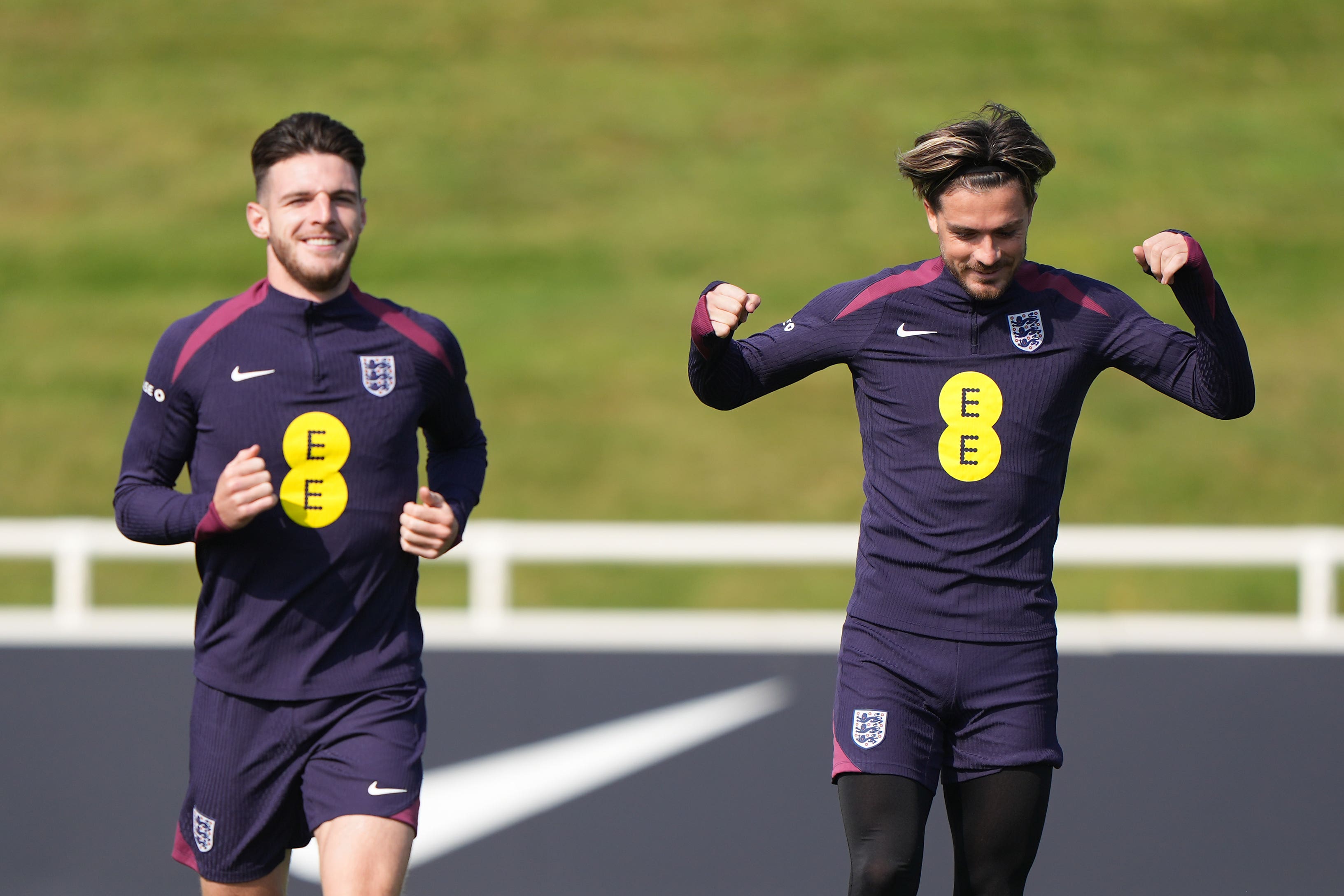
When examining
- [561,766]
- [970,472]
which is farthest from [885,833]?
[561,766]

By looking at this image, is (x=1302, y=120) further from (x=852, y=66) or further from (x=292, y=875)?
(x=292, y=875)

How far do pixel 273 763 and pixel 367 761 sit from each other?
0.23 metres

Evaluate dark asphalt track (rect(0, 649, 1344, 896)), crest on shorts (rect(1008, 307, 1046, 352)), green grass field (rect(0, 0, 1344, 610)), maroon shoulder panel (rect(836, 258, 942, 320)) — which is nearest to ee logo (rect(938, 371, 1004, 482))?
crest on shorts (rect(1008, 307, 1046, 352))

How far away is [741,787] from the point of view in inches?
222

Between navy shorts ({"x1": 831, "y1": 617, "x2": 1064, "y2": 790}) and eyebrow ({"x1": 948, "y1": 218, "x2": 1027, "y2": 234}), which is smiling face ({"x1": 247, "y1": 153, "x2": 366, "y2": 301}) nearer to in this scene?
eyebrow ({"x1": 948, "y1": 218, "x2": 1027, "y2": 234})

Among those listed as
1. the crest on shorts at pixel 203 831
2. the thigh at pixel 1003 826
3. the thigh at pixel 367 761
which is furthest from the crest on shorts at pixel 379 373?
the thigh at pixel 1003 826

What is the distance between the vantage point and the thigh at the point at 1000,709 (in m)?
3.30

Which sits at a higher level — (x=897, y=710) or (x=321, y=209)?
(x=321, y=209)

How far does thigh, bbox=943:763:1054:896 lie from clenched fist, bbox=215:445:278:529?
1.67 meters

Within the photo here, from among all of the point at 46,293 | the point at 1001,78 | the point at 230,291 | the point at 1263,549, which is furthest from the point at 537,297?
the point at 1263,549

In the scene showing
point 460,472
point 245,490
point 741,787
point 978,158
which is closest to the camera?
point 245,490

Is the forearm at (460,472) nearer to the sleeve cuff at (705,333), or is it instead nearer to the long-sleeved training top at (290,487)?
the long-sleeved training top at (290,487)

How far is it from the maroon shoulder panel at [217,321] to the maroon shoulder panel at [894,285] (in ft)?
4.51

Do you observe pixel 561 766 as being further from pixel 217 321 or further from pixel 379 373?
pixel 217 321
